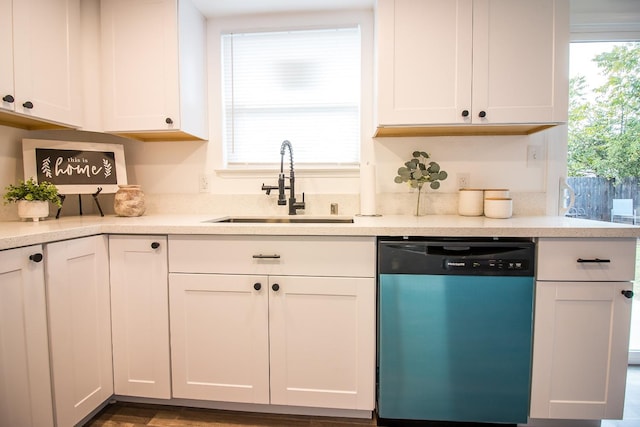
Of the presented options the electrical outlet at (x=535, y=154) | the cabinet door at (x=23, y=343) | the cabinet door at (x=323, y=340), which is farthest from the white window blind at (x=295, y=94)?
the cabinet door at (x=23, y=343)

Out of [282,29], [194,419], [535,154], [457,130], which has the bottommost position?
[194,419]

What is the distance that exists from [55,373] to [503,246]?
1915 millimetres

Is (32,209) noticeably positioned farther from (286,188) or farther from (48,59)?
(286,188)

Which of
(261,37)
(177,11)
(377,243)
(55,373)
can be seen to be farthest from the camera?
(261,37)

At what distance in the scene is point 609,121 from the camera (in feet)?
6.03

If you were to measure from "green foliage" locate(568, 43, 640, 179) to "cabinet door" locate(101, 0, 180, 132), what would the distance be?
2418mm

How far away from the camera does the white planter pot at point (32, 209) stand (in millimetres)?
1420

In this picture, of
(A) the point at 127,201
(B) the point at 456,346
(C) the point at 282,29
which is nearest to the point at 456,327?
(B) the point at 456,346

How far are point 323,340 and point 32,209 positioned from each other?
155 cm

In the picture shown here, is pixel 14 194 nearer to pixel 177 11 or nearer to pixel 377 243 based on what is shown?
pixel 177 11

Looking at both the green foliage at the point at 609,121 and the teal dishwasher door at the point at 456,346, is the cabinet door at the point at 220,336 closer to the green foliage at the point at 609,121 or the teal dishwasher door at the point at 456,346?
the teal dishwasher door at the point at 456,346

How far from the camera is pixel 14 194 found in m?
1.40

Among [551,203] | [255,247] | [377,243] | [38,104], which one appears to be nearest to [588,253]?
[551,203]

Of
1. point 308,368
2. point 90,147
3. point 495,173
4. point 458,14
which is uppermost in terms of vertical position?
point 458,14
